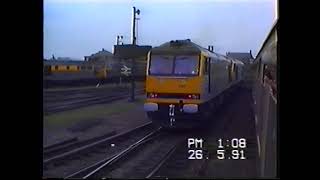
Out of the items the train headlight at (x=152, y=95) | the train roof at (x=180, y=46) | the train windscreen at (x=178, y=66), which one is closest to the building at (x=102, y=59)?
the train roof at (x=180, y=46)

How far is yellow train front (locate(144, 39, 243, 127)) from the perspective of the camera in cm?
397

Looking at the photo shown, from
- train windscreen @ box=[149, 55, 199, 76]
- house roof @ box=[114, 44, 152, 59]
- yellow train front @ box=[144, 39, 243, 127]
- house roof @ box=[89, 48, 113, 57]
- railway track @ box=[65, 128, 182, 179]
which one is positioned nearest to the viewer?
house roof @ box=[89, 48, 113, 57]

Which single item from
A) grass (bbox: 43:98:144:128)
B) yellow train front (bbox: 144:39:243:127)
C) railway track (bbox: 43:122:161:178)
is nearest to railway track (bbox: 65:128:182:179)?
railway track (bbox: 43:122:161:178)

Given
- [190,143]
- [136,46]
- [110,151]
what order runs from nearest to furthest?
[190,143]
[136,46]
[110,151]

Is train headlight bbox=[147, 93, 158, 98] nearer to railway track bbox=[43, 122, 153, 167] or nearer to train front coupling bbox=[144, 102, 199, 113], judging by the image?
train front coupling bbox=[144, 102, 199, 113]

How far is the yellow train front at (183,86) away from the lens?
397 centimetres

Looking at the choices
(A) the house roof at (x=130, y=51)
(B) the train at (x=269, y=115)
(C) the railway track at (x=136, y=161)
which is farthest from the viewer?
(C) the railway track at (x=136, y=161)

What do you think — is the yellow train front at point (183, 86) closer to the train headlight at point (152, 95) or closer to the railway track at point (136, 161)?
the train headlight at point (152, 95)

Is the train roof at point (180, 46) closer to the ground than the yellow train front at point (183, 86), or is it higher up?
higher up

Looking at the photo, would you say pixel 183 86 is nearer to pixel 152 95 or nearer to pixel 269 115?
pixel 152 95
